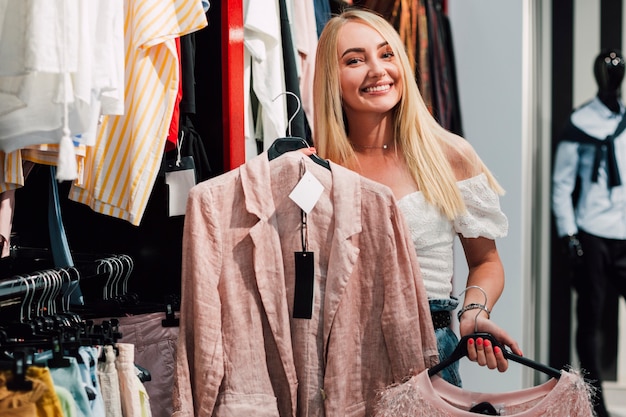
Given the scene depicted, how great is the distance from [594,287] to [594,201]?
0.48 meters

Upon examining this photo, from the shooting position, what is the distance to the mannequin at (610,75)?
4578mm

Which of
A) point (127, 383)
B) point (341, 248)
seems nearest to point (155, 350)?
point (127, 383)

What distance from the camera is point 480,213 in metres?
2.15

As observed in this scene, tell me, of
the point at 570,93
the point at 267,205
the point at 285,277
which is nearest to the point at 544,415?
→ the point at 285,277

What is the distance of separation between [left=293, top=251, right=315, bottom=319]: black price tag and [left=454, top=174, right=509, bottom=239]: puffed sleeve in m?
0.53

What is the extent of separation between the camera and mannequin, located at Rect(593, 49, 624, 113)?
458 centimetres

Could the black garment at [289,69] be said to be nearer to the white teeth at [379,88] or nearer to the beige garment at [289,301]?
the white teeth at [379,88]

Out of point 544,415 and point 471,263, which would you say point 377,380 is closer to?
point 544,415

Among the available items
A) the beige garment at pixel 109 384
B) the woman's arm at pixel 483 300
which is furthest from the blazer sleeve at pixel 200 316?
the woman's arm at pixel 483 300

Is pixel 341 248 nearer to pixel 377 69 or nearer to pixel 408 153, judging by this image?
pixel 408 153

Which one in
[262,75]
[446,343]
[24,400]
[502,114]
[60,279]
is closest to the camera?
[24,400]

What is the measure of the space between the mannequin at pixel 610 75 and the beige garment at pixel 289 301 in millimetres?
3251

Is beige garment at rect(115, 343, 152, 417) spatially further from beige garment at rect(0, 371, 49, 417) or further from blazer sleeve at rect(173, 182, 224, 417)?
beige garment at rect(0, 371, 49, 417)

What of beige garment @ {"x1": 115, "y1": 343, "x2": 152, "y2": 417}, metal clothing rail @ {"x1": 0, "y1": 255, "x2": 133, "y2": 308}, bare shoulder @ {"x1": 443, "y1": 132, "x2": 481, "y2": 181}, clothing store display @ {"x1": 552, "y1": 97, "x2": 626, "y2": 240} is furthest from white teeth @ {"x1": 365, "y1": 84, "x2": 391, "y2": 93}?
clothing store display @ {"x1": 552, "y1": 97, "x2": 626, "y2": 240}
